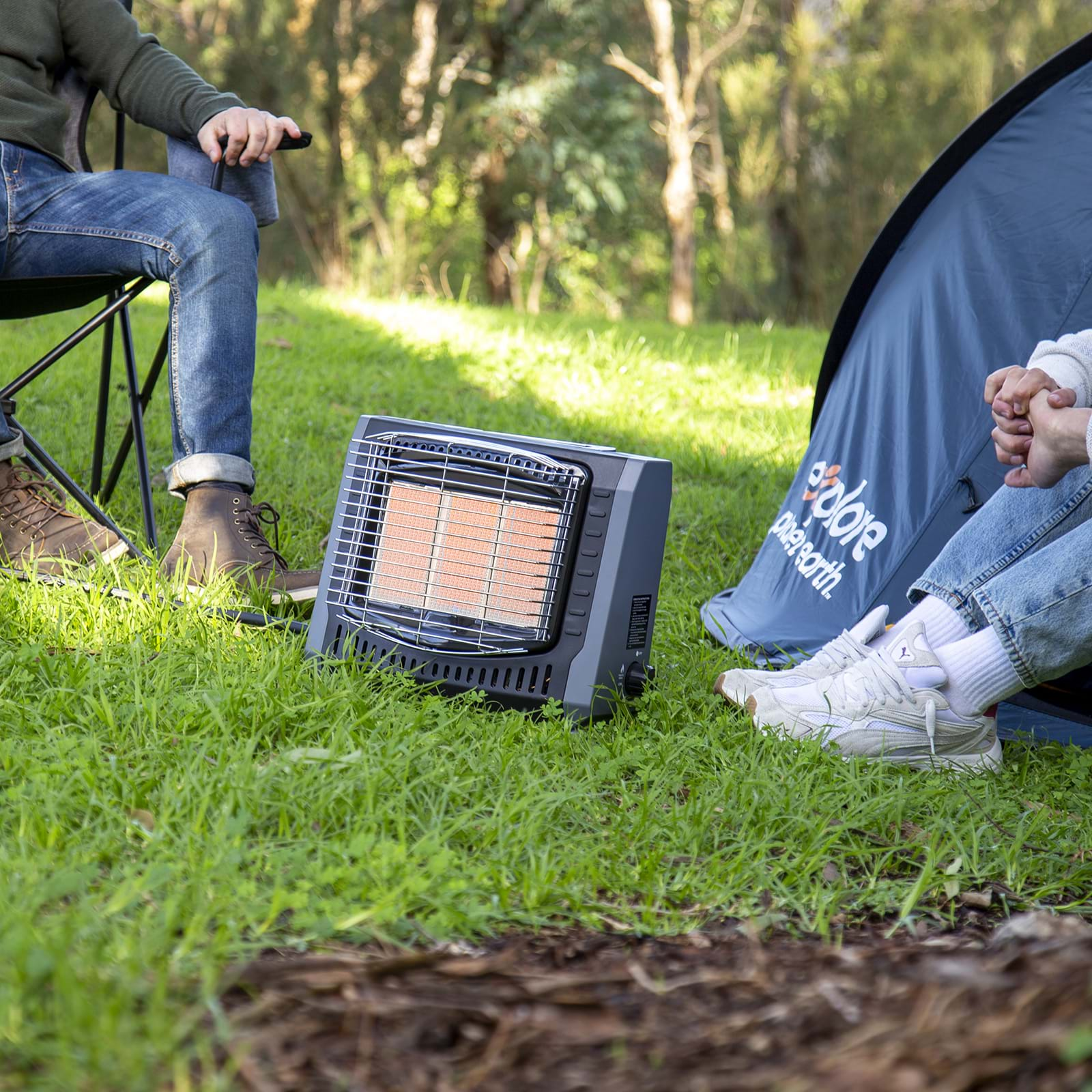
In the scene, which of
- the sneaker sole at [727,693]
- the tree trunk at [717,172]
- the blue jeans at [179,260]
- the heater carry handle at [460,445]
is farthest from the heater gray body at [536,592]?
the tree trunk at [717,172]

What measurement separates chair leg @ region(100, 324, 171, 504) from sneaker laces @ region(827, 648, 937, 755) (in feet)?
4.84

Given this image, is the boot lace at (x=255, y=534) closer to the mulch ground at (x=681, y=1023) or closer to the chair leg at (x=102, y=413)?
the chair leg at (x=102, y=413)

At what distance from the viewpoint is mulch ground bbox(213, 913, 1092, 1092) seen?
30.0 inches

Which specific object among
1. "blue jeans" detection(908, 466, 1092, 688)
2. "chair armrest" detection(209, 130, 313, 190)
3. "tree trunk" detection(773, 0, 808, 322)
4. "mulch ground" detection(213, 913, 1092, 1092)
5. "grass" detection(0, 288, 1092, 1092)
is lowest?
"grass" detection(0, 288, 1092, 1092)

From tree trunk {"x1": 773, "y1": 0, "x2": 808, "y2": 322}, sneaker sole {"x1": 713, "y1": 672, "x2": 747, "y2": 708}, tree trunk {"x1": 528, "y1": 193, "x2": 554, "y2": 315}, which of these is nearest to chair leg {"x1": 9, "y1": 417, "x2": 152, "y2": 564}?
sneaker sole {"x1": 713, "y1": 672, "x2": 747, "y2": 708}

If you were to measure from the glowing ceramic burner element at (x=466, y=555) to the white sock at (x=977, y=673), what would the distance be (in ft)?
2.28

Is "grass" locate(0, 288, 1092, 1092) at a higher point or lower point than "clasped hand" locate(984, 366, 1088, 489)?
lower

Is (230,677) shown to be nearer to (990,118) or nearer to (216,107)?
(216,107)

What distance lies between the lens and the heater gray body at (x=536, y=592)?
1841mm

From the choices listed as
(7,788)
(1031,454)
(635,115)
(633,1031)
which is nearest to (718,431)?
(1031,454)

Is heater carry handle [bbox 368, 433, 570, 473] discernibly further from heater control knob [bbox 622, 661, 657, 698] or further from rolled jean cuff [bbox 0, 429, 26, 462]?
rolled jean cuff [bbox 0, 429, 26, 462]

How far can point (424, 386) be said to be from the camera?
13.9ft

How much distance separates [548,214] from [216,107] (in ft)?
34.3

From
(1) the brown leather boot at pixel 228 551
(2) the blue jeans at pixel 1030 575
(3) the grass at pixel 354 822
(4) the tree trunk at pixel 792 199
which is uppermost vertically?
(4) the tree trunk at pixel 792 199
